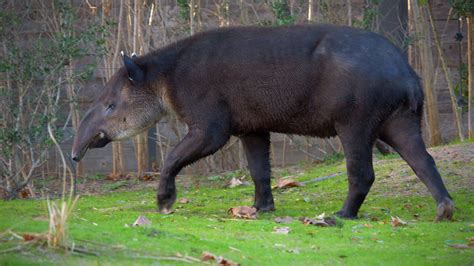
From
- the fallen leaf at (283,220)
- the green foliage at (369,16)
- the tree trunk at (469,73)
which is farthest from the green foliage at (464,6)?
the fallen leaf at (283,220)

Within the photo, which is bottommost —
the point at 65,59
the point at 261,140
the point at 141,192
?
the point at 141,192

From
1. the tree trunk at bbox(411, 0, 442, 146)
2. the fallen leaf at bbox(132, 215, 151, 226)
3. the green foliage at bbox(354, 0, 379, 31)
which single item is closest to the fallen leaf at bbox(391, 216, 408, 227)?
the fallen leaf at bbox(132, 215, 151, 226)

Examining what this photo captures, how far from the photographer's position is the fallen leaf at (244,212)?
10469 millimetres

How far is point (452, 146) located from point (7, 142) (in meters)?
5.57

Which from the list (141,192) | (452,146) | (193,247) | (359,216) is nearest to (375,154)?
(452,146)

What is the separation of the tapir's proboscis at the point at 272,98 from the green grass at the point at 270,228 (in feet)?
1.81

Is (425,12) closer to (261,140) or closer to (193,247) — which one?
(261,140)

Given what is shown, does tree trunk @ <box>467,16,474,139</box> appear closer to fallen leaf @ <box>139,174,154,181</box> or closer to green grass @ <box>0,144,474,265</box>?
green grass @ <box>0,144,474,265</box>

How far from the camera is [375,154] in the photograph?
49.5ft

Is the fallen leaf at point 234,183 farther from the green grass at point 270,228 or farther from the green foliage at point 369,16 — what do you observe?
the green foliage at point 369,16

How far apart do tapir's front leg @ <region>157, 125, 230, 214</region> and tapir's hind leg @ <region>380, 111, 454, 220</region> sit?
168 cm

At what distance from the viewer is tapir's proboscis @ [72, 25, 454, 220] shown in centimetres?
1027

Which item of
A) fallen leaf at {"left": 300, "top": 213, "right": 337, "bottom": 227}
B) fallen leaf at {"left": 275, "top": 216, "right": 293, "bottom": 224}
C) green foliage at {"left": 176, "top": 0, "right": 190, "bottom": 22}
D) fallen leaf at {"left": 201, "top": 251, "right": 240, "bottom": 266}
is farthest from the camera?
green foliage at {"left": 176, "top": 0, "right": 190, "bottom": 22}

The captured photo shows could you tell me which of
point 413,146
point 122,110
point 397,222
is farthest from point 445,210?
point 122,110
